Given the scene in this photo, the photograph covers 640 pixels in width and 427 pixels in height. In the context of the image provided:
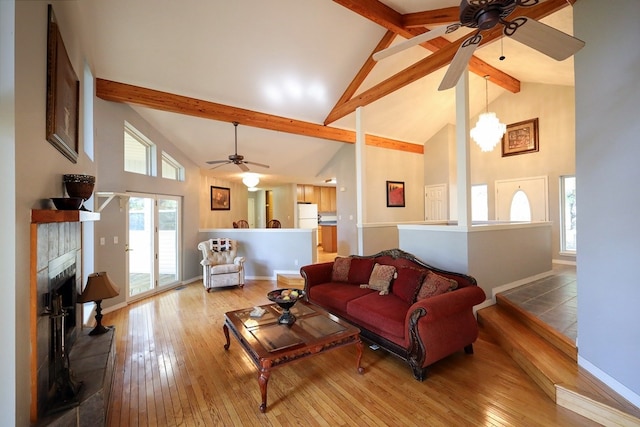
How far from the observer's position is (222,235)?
20.1ft

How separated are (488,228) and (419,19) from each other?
9.69ft

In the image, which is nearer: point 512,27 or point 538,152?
point 512,27

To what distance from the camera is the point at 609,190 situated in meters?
2.02

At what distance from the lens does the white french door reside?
456 centimetres

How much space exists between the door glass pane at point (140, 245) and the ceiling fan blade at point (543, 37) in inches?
209

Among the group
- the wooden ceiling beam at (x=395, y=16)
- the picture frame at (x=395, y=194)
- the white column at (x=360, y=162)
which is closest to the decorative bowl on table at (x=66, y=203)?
the wooden ceiling beam at (x=395, y=16)

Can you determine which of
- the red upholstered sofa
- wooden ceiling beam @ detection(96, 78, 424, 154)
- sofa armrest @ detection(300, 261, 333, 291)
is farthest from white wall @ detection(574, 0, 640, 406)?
wooden ceiling beam @ detection(96, 78, 424, 154)

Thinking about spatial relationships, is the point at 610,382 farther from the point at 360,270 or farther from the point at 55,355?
the point at 55,355

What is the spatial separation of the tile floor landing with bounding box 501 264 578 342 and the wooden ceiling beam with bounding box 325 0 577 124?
301 cm

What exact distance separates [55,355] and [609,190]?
160 inches

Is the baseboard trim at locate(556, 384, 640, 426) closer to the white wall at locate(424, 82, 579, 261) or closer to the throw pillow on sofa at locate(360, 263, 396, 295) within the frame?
the throw pillow on sofa at locate(360, 263, 396, 295)

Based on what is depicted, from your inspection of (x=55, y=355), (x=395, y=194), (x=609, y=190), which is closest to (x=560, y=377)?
(x=609, y=190)

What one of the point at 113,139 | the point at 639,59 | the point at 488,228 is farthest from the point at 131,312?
the point at 639,59

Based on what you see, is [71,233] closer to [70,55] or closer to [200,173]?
[70,55]
